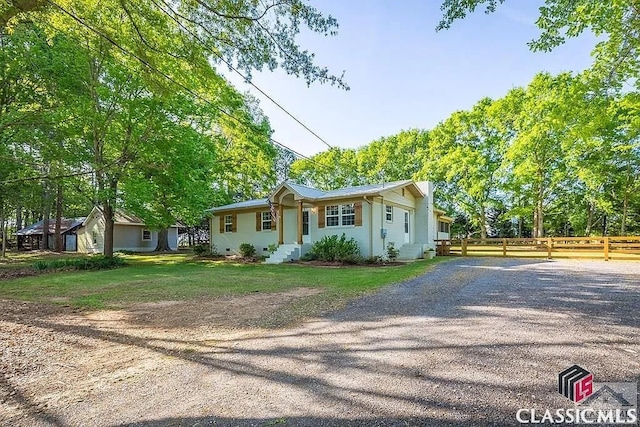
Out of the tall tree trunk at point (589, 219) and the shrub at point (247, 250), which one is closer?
the shrub at point (247, 250)

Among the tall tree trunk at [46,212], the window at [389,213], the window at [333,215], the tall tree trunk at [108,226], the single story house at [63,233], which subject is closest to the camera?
the window at [333,215]

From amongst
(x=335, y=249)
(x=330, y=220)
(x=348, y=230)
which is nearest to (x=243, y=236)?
(x=330, y=220)

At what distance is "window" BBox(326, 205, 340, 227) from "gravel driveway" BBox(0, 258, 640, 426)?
34.5 feet

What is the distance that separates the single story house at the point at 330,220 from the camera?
15.5 m

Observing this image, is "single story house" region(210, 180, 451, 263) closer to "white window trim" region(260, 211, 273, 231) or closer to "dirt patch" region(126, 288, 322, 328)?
"white window trim" region(260, 211, 273, 231)

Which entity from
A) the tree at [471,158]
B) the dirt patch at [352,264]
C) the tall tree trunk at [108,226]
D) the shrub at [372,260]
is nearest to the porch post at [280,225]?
the dirt patch at [352,264]

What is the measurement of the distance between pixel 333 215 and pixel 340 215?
16.1 inches

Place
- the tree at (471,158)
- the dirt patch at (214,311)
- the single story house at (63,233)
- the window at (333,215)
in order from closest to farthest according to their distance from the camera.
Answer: the dirt patch at (214,311)
the window at (333,215)
the tree at (471,158)
the single story house at (63,233)

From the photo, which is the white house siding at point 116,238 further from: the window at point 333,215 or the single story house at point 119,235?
the window at point 333,215

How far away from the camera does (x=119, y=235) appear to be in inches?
1143

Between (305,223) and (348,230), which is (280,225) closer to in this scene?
(305,223)

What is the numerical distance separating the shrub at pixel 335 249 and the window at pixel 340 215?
697mm

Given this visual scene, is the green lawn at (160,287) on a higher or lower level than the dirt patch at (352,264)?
lower

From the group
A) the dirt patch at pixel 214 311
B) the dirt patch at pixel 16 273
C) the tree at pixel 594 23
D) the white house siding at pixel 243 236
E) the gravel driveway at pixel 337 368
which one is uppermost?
the tree at pixel 594 23
